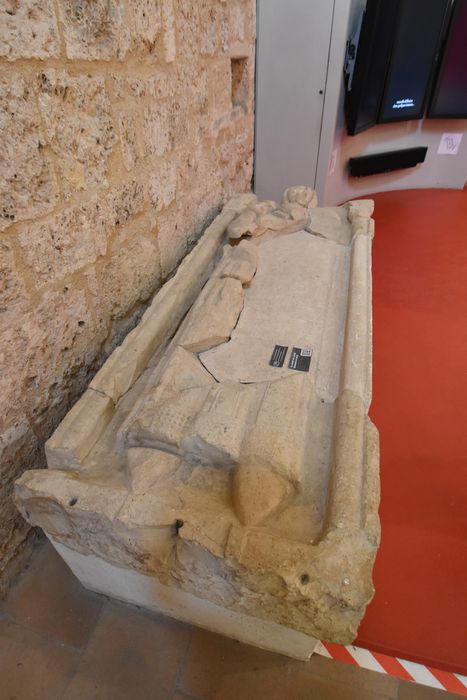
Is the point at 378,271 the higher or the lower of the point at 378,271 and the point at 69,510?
the lower

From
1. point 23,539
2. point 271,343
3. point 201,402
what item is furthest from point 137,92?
point 23,539

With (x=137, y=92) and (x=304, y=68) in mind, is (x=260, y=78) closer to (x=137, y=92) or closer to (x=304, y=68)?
(x=304, y=68)

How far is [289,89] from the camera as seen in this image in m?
3.48

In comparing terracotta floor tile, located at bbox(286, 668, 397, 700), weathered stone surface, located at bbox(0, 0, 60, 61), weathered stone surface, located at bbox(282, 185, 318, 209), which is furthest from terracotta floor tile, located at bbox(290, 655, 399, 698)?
weathered stone surface, located at bbox(282, 185, 318, 209)

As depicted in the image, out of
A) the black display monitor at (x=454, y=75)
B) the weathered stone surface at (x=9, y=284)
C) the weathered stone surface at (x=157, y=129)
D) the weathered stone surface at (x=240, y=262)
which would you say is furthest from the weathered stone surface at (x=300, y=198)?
the black display monitor at (x=454, y=75)

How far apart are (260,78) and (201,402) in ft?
10.9

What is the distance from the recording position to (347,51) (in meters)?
3.65

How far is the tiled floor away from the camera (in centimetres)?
141

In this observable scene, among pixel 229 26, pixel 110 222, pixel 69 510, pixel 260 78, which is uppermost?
pixel 229 26

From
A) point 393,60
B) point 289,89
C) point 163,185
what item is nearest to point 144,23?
point 163,185

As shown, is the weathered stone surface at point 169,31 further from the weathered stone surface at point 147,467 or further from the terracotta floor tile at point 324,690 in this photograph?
the terracotta floor tile at point 324,690

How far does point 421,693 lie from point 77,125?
235 centimetres

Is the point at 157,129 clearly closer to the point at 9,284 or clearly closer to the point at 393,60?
the point at 9,284

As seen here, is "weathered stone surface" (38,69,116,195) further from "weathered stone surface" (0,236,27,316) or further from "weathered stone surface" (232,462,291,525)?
"weathered stone surface" (232,462,291,525)
